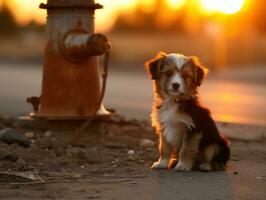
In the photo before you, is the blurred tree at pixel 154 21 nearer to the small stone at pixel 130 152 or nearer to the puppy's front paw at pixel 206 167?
the small stone at pixel 130 152

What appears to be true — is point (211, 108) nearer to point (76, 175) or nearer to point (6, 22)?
point (76, 175)

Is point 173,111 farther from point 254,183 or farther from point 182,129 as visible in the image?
point 254,183

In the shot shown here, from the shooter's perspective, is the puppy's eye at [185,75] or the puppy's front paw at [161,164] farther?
the puppy's front paw at [161,164]

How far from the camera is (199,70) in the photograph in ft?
30.2

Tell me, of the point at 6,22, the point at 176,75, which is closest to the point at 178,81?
the point at 176,75

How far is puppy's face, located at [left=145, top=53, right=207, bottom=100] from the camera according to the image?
9.02 metres

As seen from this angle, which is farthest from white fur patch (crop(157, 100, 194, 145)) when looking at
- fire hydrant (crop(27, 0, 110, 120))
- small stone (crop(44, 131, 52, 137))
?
small stone (crop(44, 131, 52, 137))

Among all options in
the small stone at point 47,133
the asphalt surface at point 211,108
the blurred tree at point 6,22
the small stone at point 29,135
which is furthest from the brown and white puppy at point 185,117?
the blurred tree at point 6,22

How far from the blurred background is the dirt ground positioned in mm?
4519

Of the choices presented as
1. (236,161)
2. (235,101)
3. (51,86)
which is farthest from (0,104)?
(236,161)

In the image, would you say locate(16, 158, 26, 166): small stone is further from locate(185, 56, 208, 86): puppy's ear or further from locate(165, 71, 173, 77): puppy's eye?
locate(185, 56, 208, 86): puppy's ear

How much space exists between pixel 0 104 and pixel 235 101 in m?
6.20

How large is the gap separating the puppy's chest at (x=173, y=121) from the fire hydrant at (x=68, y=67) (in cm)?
225

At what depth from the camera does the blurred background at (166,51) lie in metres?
20.6
